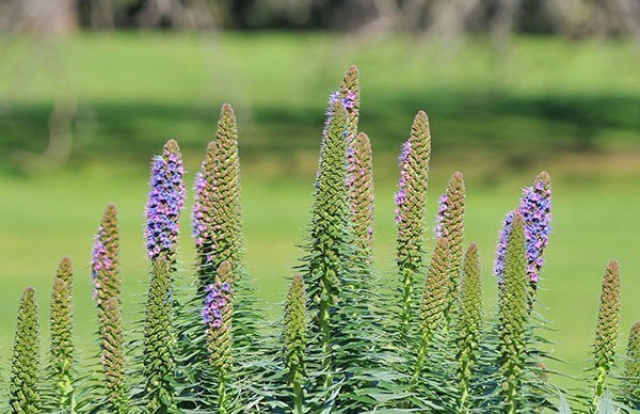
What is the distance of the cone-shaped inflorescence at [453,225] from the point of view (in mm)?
4113

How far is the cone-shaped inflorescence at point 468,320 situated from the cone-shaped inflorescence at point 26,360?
114 cm

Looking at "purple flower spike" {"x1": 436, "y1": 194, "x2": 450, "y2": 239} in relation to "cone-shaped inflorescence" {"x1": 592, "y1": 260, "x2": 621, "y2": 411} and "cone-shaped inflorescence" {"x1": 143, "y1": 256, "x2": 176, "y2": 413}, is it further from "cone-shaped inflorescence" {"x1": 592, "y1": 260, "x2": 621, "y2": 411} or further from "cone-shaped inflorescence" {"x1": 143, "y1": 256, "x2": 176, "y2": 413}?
"cone-shaped inflorescence" {"x1": 143, "y1": 256, "x2": 176, "y2": 413}

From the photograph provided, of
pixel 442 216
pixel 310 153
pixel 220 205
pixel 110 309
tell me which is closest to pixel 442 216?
pixel 442 216

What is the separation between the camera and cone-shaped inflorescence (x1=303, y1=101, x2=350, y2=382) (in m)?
3.95

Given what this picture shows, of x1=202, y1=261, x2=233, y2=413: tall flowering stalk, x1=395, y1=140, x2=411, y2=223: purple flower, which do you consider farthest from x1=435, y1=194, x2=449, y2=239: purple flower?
x1=202, y1=261, x2=233, y2=413: tall flowering stalk

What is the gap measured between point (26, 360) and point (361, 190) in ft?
3.75

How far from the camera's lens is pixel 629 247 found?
1742cm

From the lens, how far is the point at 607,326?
4.18m

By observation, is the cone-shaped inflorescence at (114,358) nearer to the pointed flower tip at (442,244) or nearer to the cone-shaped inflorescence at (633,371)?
the pointed flower tip at (442,244)

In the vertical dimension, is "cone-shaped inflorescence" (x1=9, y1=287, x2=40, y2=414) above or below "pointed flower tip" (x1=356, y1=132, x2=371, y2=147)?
below

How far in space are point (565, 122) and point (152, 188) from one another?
101 ft

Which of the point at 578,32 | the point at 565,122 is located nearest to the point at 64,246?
the point at 578,32

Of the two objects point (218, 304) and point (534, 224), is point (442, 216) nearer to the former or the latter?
point (534, 224)

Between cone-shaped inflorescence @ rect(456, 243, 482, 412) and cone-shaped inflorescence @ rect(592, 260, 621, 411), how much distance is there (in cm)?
34
